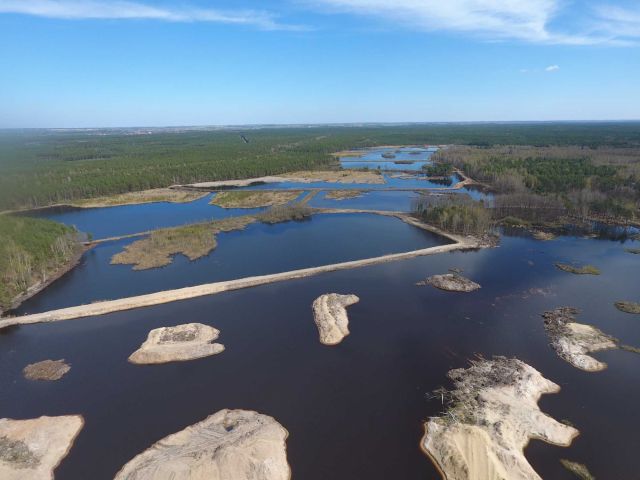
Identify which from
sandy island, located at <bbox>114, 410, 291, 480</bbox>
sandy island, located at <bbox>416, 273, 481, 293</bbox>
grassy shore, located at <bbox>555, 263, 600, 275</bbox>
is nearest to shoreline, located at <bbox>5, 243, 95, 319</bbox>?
sandy island, located at <bbox>114, 410, 291, 480</bbox>

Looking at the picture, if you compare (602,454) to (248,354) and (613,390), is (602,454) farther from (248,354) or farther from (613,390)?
(248,354)

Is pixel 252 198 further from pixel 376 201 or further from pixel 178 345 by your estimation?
pixel 178 345

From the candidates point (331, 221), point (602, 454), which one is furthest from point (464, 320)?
point (331, 221)

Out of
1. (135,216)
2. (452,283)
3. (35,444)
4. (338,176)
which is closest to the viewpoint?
(35,444)

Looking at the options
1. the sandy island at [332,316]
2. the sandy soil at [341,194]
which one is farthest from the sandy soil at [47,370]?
the sandy soil at [341,194]

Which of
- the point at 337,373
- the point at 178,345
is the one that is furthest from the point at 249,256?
the point at 337,373
